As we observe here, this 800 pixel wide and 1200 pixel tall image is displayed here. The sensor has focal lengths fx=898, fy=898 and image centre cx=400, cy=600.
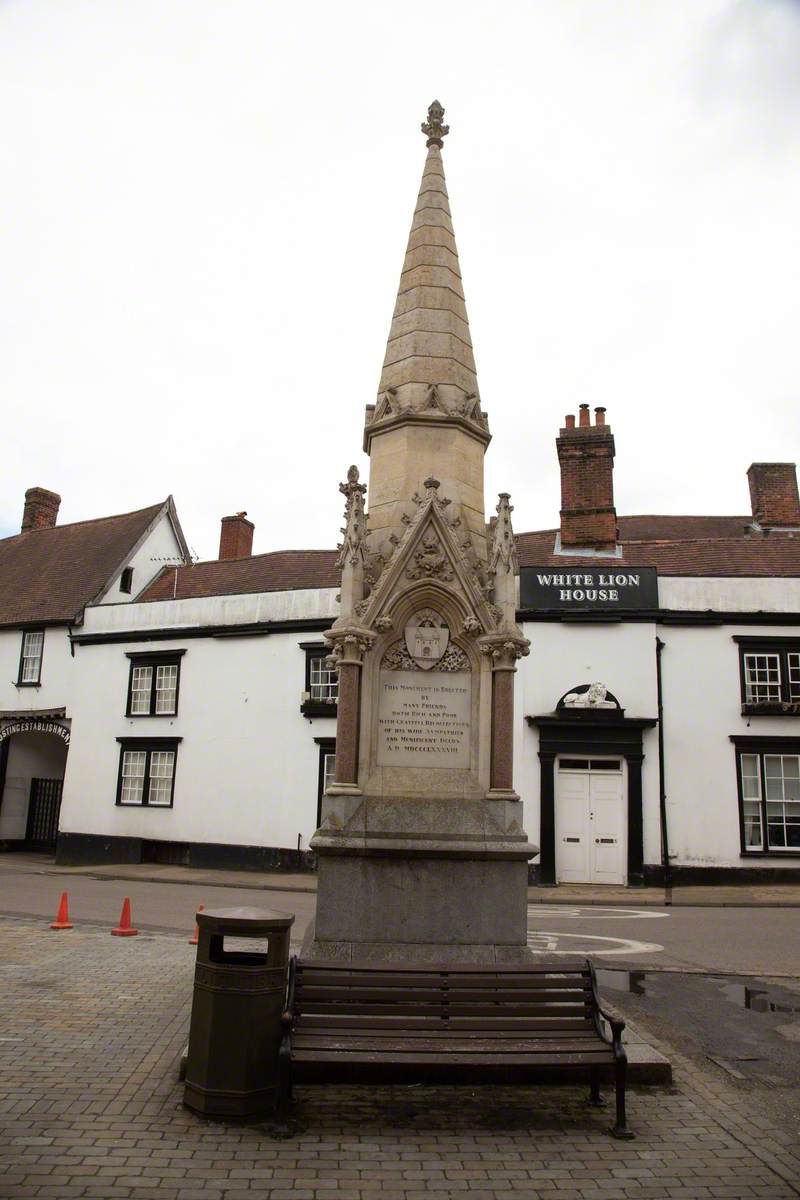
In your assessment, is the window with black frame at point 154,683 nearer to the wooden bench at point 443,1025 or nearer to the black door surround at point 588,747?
the black door surround at point 588,747

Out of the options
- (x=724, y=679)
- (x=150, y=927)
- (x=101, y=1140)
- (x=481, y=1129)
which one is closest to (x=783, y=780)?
(x=724, y=679)

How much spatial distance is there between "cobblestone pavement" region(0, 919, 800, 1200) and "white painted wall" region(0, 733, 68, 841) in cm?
2308

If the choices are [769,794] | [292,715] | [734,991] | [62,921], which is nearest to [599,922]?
[734,991]

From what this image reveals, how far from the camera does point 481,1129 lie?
5.18 m

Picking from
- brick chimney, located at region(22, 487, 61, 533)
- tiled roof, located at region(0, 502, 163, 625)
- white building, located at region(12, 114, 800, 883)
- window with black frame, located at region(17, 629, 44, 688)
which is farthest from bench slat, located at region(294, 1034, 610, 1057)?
brick chimney, located at region(22, 487, 61, 533)

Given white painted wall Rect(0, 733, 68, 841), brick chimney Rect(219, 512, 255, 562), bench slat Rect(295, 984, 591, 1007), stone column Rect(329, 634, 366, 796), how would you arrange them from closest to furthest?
bench slat Rect(295, 984, 591, 1007) < stone column Rect(329, 634, 366, 796) < white painted wall Rect(0, 733, 68, 841) < brick chimney Rect(219, 512, 255, 562)

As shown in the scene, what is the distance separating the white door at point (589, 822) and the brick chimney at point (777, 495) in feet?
38.2

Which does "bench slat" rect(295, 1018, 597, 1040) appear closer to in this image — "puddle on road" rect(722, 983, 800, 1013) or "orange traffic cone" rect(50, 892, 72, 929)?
"puddle on road" rect(722, 983, 800, 1013)

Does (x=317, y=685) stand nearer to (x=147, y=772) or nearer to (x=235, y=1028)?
(x=147, y=772)

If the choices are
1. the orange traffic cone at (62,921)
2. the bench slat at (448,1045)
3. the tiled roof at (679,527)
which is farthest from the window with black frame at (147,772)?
the bench slat at (448,1045)

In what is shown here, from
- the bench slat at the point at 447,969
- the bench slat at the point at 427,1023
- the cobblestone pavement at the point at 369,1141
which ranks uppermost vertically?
the bench slat at the point at 447,969

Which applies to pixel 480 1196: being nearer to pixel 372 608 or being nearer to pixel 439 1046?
pixel 439 1046

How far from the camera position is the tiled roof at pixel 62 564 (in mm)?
27547

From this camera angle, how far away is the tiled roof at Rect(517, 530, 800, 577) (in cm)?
2162
